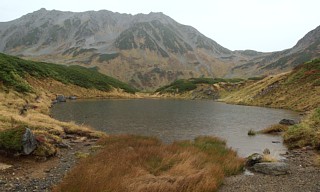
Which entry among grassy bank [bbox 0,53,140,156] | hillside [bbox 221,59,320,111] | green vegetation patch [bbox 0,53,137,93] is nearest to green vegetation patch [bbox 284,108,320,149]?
grassy bank [bbox 0,53,140,156]

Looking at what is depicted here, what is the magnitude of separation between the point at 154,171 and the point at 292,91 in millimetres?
82570

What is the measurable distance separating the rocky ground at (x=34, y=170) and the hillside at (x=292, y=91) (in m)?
64.8

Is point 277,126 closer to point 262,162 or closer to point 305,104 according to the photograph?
point 262,162

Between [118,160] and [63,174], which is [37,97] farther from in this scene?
[118,160]

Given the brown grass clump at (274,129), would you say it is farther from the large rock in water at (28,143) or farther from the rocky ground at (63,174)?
the large rock in water at (28,143)

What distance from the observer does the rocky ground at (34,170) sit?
1673 cm

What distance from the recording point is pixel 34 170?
1991cm

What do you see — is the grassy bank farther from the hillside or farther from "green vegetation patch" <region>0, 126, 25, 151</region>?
the hillside

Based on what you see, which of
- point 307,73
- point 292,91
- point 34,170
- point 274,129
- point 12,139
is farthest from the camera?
point 307,73

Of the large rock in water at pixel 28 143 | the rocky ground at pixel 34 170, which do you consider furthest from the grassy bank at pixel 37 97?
the rocky ground at pixel 34 170

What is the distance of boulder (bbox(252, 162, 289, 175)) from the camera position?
70.0 feet

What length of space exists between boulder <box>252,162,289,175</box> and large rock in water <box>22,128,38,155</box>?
54.4 feet

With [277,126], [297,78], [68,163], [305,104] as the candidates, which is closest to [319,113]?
[277,126]

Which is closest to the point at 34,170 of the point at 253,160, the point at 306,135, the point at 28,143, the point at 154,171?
the point at 28,143
